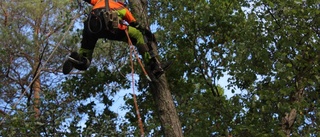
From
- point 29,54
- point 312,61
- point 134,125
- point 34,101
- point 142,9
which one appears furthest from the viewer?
point 29,54

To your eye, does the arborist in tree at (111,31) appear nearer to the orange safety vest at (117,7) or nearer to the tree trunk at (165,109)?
the orange safety vest at (117,7)

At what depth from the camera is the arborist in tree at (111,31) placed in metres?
4.94

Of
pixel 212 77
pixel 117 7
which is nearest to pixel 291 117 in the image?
pixel 212 77

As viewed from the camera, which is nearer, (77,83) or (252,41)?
(252,41)

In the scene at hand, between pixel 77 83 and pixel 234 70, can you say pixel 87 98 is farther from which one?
pixel 234 70

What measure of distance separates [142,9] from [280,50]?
1906 mm

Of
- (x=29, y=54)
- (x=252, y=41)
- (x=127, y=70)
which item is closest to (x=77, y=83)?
(x=127, y=70)

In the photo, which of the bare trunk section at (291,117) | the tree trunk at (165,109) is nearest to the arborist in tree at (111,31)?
the tree trunk at (165,109)

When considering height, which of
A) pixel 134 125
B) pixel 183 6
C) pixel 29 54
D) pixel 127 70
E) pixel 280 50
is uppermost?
pixel 29 54

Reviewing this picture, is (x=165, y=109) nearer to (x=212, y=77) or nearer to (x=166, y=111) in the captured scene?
(x=166, y=111)

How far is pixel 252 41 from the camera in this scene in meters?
6.49

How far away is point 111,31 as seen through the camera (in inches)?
198

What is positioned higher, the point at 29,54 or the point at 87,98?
the point at 29,54

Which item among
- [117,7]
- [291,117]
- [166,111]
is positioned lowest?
[166,111]
